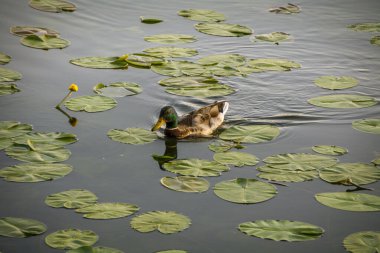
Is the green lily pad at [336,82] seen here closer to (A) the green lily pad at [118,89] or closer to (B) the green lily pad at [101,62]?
(A) the green lily pad at [118,89]

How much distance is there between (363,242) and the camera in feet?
22.6

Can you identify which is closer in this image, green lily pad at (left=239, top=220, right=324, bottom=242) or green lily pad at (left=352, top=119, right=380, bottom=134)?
green lily pad at (left=239, top=220, right=324, bottom=242)

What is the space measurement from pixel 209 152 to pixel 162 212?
1.78 metres

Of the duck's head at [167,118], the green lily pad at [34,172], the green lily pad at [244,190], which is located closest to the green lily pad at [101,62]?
the duck's head at [167,118]

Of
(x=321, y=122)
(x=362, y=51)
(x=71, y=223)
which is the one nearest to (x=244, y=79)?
(x=321, y=122)

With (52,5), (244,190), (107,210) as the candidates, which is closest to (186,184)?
(244,190)

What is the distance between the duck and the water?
0.26 m

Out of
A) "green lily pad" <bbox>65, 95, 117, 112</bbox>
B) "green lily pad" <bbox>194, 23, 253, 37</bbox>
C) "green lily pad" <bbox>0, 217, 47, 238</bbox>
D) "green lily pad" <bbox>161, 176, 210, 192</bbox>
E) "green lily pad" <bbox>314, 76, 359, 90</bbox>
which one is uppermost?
"green lily pad" <bbox>194, 23, 253, 37</bbox>

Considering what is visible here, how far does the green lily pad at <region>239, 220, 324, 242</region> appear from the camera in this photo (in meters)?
6.95

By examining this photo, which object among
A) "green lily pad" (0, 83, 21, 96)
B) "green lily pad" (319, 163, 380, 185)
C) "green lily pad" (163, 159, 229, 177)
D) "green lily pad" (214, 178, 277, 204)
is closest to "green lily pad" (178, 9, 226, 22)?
"green lily pad" (0, 83, 21, 96)

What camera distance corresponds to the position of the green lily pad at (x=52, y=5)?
13482mm

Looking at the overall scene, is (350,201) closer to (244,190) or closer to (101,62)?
(244,190)

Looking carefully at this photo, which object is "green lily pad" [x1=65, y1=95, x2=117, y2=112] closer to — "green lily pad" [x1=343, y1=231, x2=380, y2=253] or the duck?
the duck

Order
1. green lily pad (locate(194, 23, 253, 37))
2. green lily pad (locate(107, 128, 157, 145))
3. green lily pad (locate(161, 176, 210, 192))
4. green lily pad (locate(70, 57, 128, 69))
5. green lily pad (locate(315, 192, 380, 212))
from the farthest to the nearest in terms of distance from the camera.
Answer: green lily pad (locate(194, 23, 253, 37)) → green lily pad (locate(70, 57, 128, 69)) → green lily pad (locate(107, 128, 157, 145)) → green lily pad (locate(161, 176, 210, 192)) → green lily pad (locate(315, 192, 380, 212))
